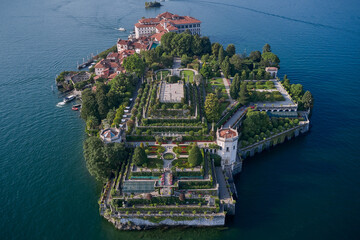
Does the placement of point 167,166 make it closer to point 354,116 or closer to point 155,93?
point 155,93

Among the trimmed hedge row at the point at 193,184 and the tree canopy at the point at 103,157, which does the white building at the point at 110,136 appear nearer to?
the tree canopy at the point at 103,157

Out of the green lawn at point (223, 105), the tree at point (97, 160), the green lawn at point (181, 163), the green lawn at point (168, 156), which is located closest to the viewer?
the tree at point (97, 160)

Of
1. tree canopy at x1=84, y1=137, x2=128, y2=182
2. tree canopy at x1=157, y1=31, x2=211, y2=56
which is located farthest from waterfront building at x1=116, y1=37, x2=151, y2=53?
tree canopy at x1=84, y1=137, x2=128, y2=182

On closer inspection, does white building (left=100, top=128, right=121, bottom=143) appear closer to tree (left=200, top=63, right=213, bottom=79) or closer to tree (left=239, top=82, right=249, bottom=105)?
tree (left=239, top=82, right=249, bottom=105)

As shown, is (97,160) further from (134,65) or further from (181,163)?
(134,65)

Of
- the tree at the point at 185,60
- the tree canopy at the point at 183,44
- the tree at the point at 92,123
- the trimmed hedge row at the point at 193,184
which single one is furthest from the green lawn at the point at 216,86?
the trimmed hedge row at the point at 193,184

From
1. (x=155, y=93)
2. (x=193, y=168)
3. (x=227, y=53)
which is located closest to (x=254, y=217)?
(x=193, y=168)
